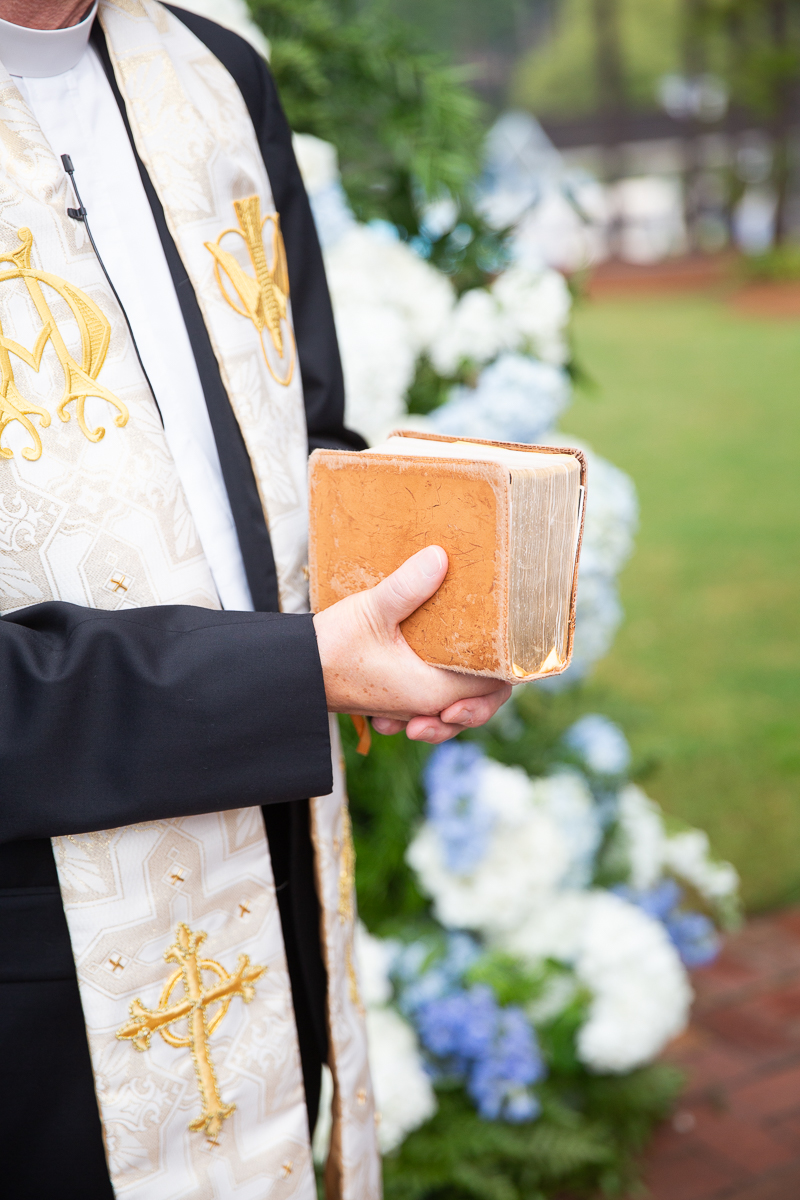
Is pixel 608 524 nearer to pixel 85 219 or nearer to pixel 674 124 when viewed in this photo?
pixel 85 219

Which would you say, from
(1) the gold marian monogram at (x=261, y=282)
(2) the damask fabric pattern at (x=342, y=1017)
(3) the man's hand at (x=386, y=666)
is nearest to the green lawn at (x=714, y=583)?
(1) the gold marian monogram at (x=261, y=282)

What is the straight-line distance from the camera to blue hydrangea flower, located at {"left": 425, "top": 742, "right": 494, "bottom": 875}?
2.02 meters

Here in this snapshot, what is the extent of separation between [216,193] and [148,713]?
0.52m

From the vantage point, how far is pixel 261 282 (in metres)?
1.11

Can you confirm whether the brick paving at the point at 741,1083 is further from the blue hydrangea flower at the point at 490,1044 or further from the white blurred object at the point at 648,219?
the white blurred object at the point at 648,219

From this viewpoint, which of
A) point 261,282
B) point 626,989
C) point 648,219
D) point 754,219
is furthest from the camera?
point 648,219

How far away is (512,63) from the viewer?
19.5 feet

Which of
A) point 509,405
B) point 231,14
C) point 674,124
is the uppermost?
point 231,14

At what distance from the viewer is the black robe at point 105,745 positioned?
868mm

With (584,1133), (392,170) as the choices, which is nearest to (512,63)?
(392,170)

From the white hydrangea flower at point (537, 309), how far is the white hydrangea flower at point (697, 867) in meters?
1.12

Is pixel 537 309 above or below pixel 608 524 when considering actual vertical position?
above

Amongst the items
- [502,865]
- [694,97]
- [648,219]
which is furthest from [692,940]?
[648,219]

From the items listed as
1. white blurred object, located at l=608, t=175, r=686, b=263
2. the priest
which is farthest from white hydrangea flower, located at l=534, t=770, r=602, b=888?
white blurred object, located at l=608, t=175, r=686, b=263
